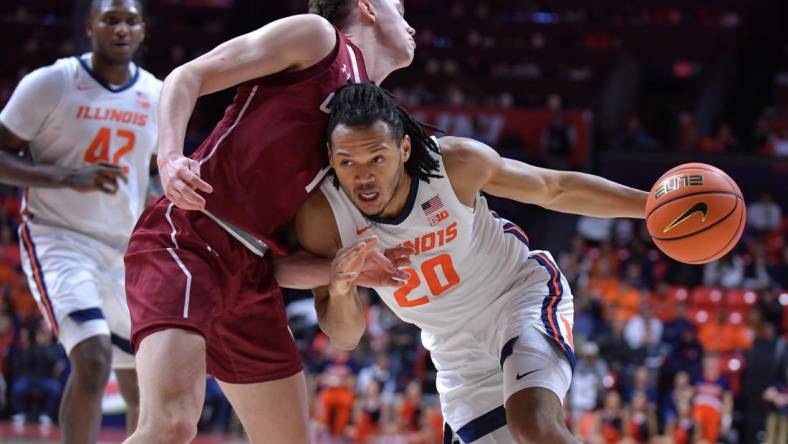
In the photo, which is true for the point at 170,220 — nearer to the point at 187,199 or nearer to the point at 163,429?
the point at 187,199

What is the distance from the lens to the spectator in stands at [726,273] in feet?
41.2

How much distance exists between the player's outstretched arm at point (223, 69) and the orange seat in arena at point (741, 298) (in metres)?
9.64

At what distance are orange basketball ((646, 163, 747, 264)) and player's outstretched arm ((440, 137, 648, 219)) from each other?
16cm

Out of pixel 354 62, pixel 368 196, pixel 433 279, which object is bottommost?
pixel 433 279

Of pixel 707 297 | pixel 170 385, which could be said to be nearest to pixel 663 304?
pixel 707 297

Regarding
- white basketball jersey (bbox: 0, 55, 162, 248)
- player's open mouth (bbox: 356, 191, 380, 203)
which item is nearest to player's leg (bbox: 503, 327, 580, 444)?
player's open mouth (bbox: 356, 191, 380, 203)

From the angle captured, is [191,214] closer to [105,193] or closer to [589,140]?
[105,193]

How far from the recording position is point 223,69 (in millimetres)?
3336

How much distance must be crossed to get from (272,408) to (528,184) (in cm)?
123

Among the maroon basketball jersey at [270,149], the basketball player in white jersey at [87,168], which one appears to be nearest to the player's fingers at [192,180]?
the maroon basketball jersey at [270,149]

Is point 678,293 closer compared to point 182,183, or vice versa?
point 182,183

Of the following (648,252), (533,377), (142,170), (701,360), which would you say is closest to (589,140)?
(648,252)

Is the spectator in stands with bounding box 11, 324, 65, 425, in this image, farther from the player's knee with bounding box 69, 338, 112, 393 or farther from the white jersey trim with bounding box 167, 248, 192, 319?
the white jersey trim with bounding box 167, 248, 192, 319

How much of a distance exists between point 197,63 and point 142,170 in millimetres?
1848
